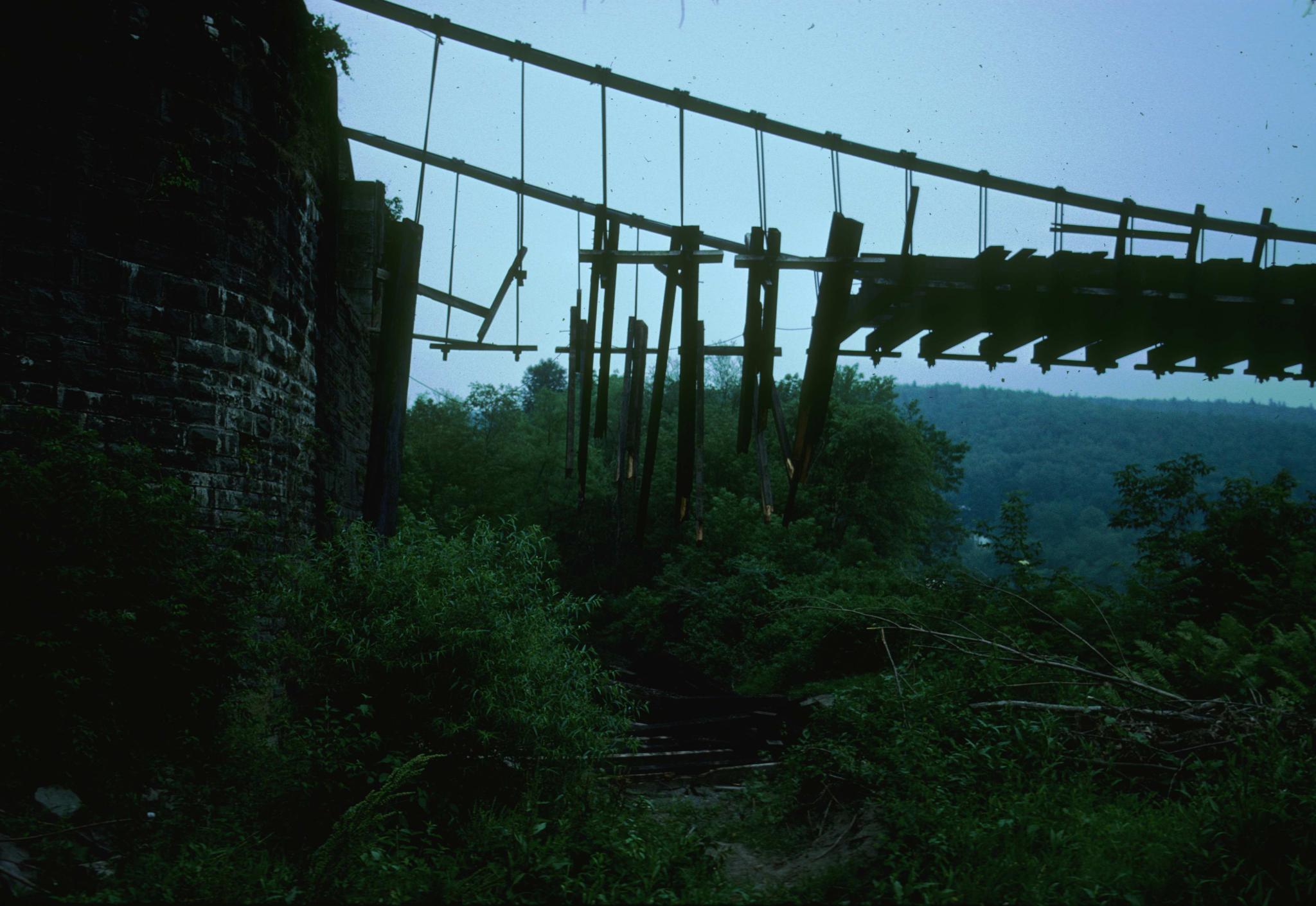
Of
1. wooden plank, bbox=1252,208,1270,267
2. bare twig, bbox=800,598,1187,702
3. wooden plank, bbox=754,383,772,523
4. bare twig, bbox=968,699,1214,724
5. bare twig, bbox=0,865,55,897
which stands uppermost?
wooden plank, bbox=1252,208,1270,267

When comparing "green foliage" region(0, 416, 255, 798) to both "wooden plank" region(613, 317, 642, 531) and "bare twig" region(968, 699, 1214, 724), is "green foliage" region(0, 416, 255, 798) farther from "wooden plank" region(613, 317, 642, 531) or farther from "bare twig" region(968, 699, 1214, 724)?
"bare twig" region(968, 699, 1214, 724)

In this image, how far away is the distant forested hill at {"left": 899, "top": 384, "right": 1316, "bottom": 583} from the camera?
76.6 metres

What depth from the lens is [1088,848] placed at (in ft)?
16.6

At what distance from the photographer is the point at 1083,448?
95.1m

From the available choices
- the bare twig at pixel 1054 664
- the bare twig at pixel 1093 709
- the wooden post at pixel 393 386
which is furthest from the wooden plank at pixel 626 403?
the bare twig at pixel 1093 709

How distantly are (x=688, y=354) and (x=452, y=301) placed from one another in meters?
4.02

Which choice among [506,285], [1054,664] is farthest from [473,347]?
[1054,664]

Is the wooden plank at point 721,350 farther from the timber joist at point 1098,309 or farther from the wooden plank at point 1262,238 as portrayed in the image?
the wooden plank at point 1262,238

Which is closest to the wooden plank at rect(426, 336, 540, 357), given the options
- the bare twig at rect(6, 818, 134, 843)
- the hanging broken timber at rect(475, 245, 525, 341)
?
the hanging broken timber at rect(475, 245, 525, 341)

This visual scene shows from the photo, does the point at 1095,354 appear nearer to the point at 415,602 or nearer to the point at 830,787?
the point at 830,787

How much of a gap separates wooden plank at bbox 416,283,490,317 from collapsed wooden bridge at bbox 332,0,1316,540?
179 cm

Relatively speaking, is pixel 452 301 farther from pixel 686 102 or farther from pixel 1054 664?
pixel 1054 664

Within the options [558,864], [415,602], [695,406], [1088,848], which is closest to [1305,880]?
[1088,848]

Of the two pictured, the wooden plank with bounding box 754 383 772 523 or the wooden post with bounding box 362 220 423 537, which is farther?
the wooden plank with bounding box 754 383 772 523
